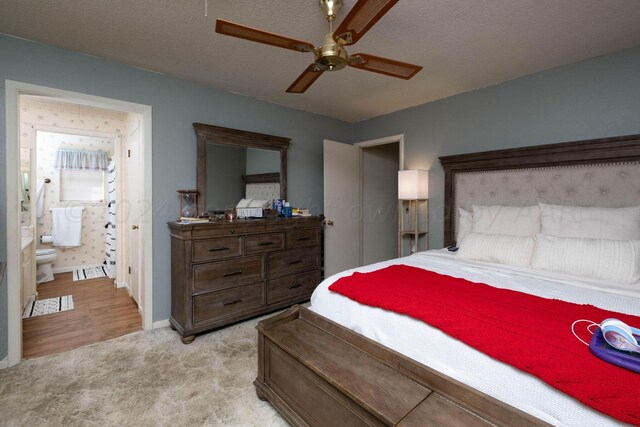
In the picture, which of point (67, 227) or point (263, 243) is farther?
point (67, 227)

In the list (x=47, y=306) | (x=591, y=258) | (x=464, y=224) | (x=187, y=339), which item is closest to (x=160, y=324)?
(x=187, y=339)

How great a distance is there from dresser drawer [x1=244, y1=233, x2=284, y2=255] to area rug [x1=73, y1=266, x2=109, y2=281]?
131 inches

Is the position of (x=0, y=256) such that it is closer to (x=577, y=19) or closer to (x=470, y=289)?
(x=470, y=289)

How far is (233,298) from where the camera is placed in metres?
2.77

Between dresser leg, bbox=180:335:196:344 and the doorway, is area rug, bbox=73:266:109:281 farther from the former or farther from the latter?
the doorway

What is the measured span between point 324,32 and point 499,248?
2117 mm

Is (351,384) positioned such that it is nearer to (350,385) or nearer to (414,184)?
(350,385)

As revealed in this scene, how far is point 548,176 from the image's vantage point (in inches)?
103

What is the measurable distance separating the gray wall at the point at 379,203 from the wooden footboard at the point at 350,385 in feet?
9.04

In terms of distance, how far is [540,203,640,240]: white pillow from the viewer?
2.04 m

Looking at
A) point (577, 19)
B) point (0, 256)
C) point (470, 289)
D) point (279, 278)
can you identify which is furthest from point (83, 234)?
point (577, 19)

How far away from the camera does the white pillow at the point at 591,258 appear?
71.1 inches

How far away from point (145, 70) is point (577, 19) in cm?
340

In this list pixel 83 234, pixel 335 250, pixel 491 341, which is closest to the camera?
pixel 491 341
